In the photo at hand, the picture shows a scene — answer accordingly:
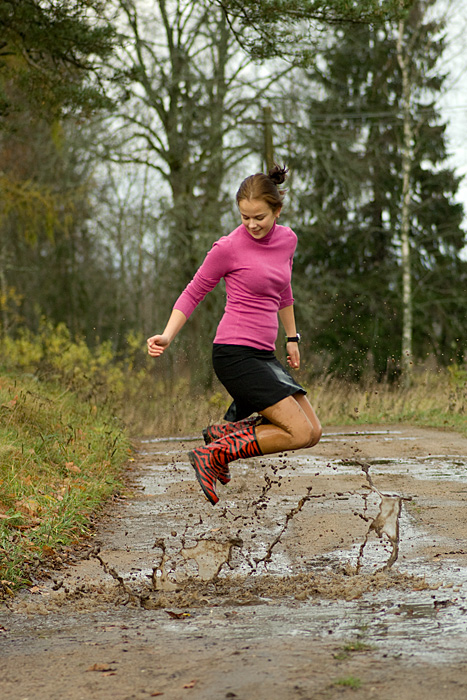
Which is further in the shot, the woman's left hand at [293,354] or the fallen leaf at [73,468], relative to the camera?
the fallen leaf at [73,468]

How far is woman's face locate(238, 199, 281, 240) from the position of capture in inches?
177

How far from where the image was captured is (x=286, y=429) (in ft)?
15.2

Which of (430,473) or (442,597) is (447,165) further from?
(442,597)

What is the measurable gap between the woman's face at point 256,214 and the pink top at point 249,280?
120 millimetres

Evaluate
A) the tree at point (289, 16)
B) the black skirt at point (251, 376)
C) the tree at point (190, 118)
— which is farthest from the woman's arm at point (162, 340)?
the tree at point (190, 118)

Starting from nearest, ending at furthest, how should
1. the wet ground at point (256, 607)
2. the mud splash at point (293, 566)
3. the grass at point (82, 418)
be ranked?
the wet ground at point (256, 607)
the mud splash at point (293, 566)
the grass at point (82, 418)

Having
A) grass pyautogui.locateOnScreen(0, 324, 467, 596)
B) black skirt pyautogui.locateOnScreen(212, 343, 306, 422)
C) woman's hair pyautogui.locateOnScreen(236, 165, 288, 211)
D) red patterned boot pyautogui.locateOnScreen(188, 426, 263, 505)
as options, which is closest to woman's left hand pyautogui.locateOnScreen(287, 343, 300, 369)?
black skirt pyautogui.locateOnScreen(212, 343, 306, 422)

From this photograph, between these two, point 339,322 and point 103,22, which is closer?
point 103,22

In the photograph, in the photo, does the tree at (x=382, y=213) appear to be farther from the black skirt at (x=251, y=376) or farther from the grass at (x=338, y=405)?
the black skirt at (x=251, y=376)

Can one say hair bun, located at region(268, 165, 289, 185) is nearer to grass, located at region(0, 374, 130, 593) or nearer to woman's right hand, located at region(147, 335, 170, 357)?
woman's right hand, located at region(147, 335, 170, 357)

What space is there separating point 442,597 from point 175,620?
1243 millimetres

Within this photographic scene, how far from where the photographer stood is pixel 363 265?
2628 cm

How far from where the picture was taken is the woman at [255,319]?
4566 millimetres

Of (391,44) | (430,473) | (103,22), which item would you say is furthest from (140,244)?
(430,473)
